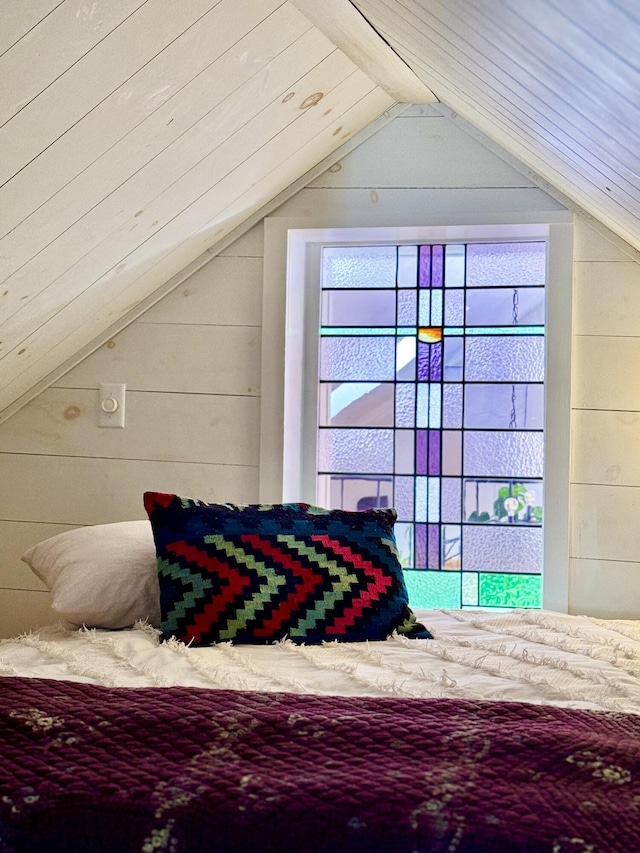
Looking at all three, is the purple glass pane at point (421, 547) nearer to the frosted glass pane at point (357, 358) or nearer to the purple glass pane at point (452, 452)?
the purple glass pane at point (452, 452)

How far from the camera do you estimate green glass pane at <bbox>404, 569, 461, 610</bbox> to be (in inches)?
107

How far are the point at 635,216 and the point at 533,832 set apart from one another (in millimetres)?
1557

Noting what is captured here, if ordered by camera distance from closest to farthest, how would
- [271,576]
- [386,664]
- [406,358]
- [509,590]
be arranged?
[386,664], [271,576], [509,590], [406,358]

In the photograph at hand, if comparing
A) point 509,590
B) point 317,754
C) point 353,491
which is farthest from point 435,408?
point 317,754

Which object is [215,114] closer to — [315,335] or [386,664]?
[315,335]

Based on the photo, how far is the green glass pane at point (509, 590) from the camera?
2.66 metres

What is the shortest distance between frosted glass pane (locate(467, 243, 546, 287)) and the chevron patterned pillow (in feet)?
3.42

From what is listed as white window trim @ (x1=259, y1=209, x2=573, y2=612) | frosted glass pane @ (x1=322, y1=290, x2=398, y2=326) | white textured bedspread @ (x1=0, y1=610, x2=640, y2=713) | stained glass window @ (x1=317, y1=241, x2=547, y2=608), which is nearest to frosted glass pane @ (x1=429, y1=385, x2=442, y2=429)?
stained glass window @ (x1=317, y1=241, x2=547, y2=608)

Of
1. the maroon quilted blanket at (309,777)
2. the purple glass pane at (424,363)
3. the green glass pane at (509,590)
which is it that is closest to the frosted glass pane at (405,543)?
the green glass pane at (509,590)

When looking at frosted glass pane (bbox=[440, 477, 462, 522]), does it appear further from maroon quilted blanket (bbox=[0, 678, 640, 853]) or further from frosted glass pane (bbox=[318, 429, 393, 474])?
maroon quilted blanket (bbox=[0, 678, 640, 853])

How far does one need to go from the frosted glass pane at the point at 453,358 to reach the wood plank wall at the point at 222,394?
369 mm

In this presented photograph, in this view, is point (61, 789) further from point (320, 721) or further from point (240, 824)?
point (320, 721)

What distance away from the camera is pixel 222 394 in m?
2.69

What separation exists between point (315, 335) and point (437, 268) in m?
0.43
